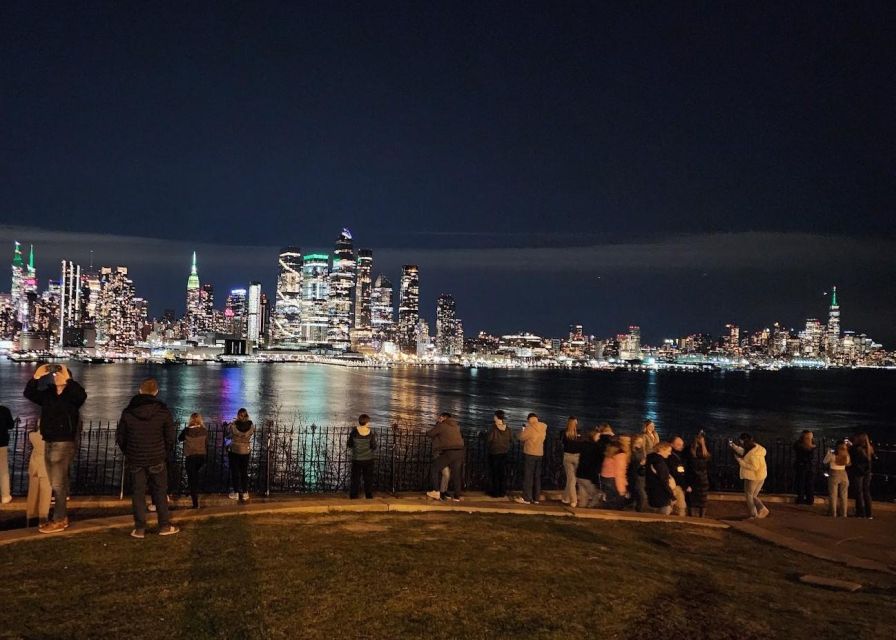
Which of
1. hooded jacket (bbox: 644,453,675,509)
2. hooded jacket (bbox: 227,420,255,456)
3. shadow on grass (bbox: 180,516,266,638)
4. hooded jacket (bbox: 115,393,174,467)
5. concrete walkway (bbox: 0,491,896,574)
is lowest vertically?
concrete walkway (bbox: 0,491,896,574)

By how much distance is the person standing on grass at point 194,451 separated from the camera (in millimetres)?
11475

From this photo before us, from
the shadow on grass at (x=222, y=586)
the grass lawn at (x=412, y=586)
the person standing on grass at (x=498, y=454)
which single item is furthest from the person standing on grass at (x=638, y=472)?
the shadow on grass at (x=222, y=586)

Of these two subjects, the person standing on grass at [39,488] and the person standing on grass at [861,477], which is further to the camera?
the person standing on grass at [861,477]

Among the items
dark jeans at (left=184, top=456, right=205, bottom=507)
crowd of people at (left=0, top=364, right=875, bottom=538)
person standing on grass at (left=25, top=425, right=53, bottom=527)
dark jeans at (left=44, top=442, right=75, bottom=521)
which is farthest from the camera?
crowd of people at (left=0, top=364, right=875, bottom=538)

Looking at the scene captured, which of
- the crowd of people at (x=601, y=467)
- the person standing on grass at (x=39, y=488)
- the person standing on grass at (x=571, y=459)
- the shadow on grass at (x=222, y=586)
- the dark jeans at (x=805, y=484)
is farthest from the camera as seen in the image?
the dark jeans at (x=805, y=484)

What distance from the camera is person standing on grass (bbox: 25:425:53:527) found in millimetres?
9258

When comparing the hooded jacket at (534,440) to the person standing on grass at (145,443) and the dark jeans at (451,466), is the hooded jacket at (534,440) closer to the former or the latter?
the dark jeans at (451,466)

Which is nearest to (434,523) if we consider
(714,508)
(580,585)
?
(580,585)

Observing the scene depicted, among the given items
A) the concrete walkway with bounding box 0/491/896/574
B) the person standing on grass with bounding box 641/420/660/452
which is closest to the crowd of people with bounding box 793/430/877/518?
the concrete walkway with bounding box 0/491/896/574

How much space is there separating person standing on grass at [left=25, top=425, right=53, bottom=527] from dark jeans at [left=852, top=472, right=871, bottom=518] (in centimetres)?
1271

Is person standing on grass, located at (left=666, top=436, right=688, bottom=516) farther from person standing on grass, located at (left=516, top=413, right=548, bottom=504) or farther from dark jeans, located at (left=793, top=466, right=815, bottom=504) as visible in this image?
dark jeans, located at (left=793, top=466, right=815, bottom=504)

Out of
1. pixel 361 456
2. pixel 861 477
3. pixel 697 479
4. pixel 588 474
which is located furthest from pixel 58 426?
pixel 861 477

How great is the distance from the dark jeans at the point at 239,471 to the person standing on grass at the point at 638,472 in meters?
6.66

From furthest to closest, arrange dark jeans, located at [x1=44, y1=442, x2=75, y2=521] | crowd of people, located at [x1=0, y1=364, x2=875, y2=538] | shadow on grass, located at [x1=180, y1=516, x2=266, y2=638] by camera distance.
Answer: crowd of people, located at [x1=0, y1=364, x2=875, y2=538], dark jeans, located at [x1=44, y1=442, x2=75, y2=521], shadow on grass, located at [x1=180, y1=516, x2=266, y2=638]
